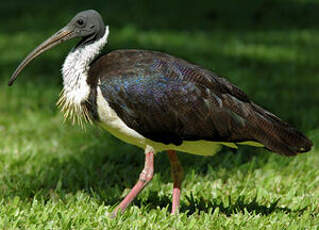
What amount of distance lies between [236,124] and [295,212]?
970mm

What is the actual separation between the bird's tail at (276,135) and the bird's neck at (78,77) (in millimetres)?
1346

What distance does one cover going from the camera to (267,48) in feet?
38.3

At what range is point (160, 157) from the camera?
672cm

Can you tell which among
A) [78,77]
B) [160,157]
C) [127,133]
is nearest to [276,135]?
[127,133]

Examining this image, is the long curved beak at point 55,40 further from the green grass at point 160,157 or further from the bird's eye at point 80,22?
the green grass at point 160,157

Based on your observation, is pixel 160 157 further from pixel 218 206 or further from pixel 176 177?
pixel 218 206

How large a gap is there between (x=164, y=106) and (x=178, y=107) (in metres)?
0.11

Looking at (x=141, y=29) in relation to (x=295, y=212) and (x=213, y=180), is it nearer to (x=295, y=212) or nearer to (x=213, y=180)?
(x=213, y=180)

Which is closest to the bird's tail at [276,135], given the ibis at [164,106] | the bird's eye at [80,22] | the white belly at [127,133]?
the ibis at [164,106]

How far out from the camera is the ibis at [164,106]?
4.78 meters

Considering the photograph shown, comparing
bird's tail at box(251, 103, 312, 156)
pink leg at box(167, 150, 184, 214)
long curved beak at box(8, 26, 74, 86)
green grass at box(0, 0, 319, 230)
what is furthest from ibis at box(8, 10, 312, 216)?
green grass at box(0, 0, 319, 230)

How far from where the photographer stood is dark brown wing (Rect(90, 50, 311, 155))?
15.6 ft

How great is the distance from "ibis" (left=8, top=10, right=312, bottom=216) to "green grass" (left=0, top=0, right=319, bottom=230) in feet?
1.48

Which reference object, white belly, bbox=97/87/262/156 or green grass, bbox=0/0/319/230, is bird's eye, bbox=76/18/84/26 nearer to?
white belly, bbox=97/87/262/156
